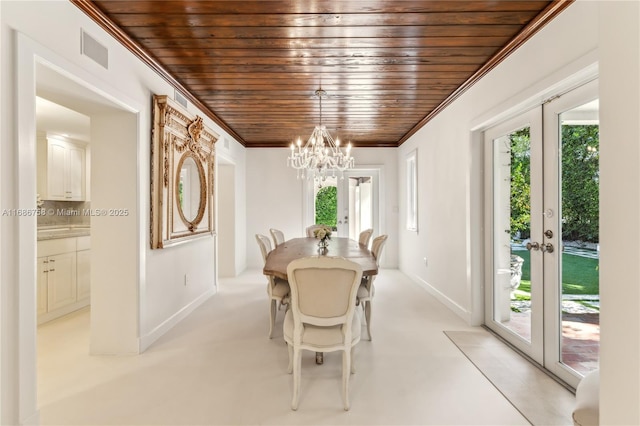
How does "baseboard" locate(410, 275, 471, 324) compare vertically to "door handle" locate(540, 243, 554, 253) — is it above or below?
below

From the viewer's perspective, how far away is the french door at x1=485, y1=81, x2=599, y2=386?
2014mm

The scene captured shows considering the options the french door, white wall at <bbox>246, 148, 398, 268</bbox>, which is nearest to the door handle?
the french door

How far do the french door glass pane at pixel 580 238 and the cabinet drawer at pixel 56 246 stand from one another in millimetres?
4706

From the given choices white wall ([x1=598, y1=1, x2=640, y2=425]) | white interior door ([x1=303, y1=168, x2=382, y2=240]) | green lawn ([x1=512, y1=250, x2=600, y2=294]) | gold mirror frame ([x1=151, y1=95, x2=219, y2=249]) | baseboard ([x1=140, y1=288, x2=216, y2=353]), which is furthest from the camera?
white interior door ([x1=303, y1=168, x2=382, y2=240])

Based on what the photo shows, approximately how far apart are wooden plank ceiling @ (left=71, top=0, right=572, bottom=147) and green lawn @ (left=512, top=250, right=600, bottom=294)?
164 centimetres

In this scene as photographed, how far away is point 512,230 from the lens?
278cm

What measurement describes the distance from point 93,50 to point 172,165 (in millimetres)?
1201

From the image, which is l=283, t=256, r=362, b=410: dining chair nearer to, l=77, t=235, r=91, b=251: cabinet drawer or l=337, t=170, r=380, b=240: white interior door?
l=77, t=235, r=91, b=251: cabinet drawer

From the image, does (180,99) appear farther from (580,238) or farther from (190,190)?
(580,238)

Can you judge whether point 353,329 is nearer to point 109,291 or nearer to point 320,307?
point 320,307

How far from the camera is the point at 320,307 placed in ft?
6.23

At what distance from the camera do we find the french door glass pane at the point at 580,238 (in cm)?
198

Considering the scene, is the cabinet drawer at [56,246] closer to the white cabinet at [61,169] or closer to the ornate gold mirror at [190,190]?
the white cabinet at [61,169]

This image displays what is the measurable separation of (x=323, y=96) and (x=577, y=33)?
7.69 feet
